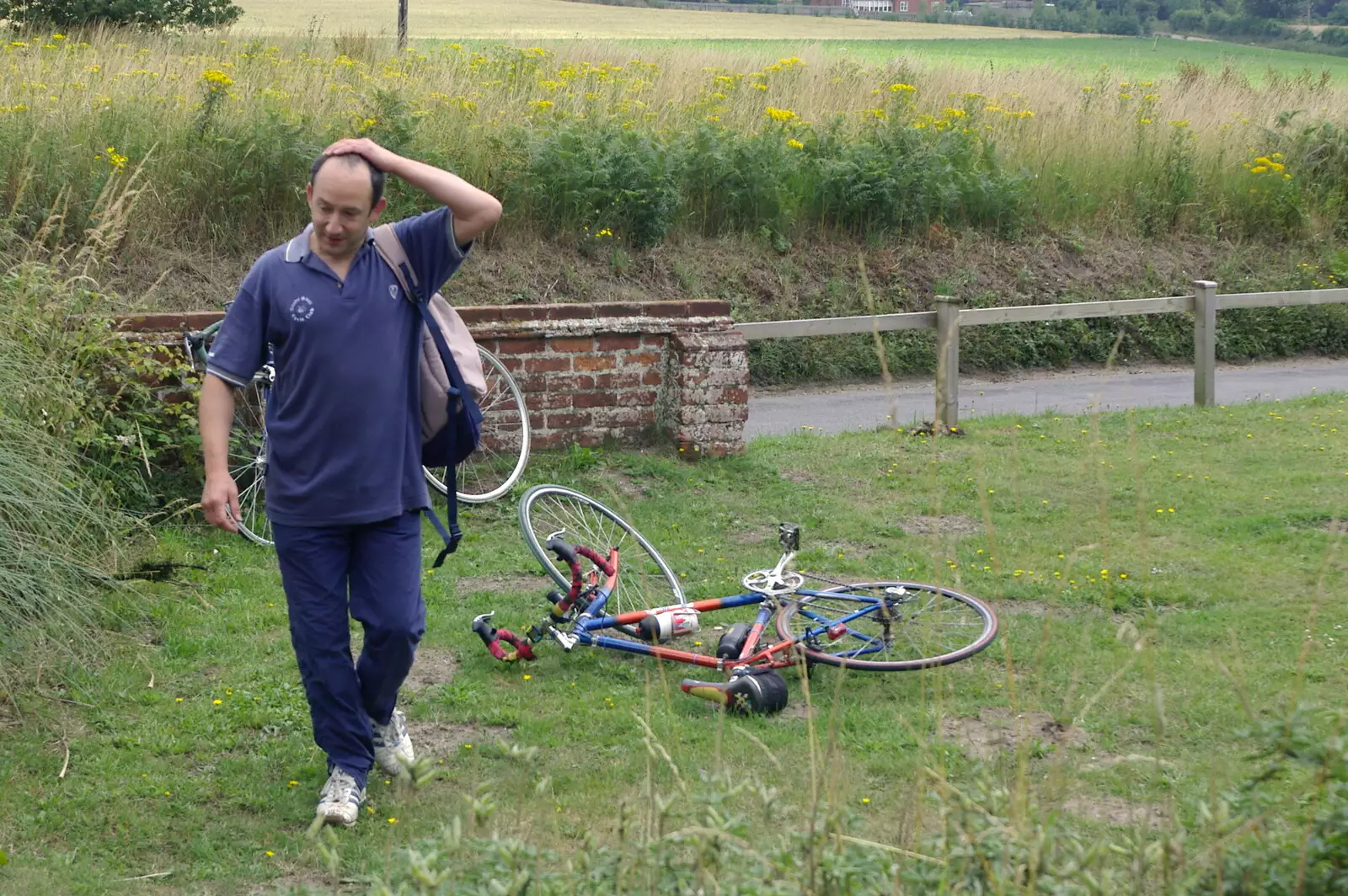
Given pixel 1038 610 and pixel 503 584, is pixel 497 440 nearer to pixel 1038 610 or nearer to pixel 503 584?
pixel 503 584

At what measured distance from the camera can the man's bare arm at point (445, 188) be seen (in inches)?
177

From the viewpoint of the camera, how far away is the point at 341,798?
477 cm

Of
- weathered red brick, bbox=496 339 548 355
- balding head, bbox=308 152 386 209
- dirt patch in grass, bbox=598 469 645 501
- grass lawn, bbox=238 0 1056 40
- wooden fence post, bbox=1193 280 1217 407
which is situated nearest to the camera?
balding head, bbox=308 152 386 209

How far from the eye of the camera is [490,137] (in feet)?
48.4

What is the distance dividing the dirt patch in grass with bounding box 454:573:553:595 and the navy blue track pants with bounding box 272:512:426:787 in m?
2.50

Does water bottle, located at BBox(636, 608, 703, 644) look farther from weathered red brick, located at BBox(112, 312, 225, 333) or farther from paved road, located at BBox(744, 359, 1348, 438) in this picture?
paved road, located at BBox(744, 359, 1348, 438)

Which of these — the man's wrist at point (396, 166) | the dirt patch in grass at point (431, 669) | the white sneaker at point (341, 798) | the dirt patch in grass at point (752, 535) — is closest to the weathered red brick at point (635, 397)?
the dirt patch in grass at point (752, 535)

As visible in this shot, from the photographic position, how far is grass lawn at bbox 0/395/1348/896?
4539 millimetres

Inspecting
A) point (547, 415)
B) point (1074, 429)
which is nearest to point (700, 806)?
point (547, 415)

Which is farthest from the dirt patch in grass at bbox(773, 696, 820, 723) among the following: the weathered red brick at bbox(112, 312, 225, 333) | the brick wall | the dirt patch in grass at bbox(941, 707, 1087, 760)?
the weathered red brick at bbox(112, 312, 225, 333)

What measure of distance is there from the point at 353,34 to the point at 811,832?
20807 millimetres

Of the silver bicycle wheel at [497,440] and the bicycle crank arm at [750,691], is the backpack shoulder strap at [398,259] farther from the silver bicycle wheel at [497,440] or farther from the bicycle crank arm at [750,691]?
the silver bicycle wheel at [497,440]

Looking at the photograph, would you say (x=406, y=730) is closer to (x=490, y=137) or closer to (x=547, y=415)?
(x=547, y=415)

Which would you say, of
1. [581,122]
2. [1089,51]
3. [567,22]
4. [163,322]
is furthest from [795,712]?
[1089,51]
